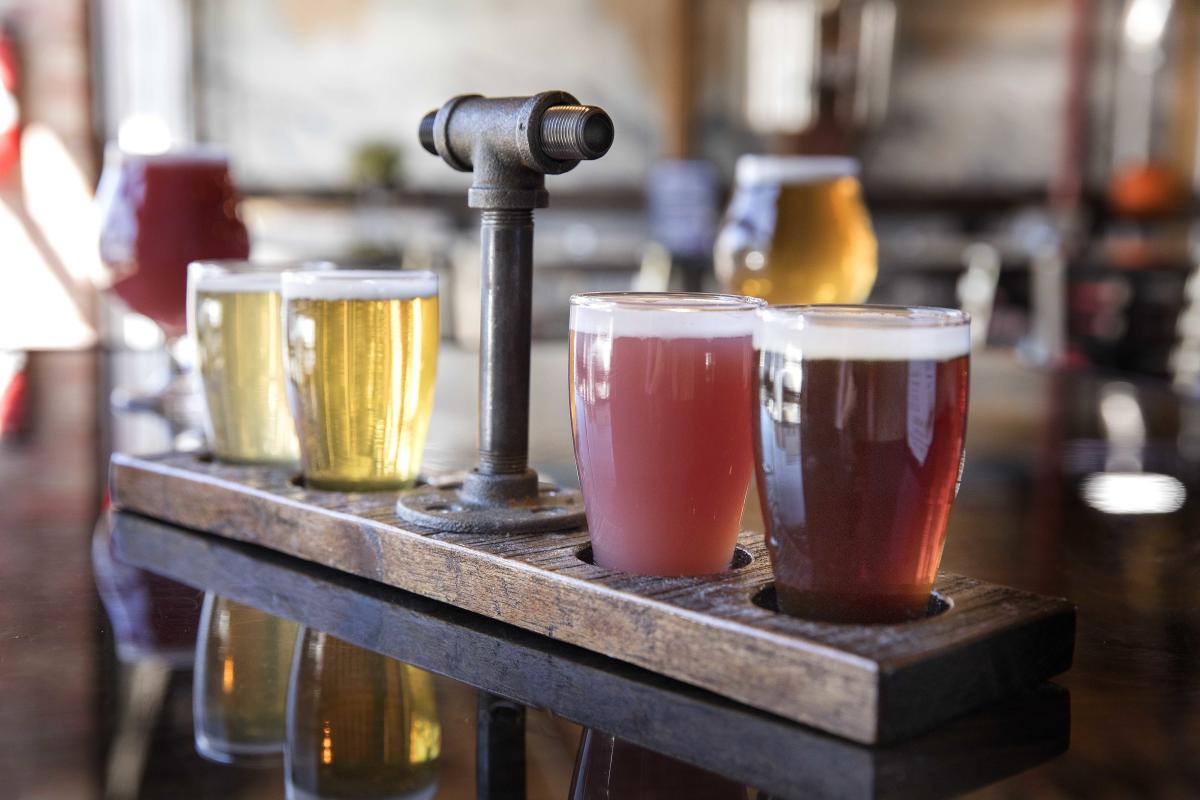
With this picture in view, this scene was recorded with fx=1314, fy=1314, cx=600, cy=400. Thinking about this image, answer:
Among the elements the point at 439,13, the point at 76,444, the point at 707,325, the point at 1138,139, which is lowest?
the point at 76,444

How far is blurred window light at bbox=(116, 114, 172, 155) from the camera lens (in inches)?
244

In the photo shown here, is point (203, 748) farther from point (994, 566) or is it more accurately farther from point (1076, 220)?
point (1076, 220)

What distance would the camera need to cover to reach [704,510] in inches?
27.1

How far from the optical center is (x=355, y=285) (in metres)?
0.85

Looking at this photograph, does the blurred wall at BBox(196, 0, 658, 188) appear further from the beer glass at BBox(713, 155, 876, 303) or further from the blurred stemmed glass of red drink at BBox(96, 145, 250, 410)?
the beer glass at BBox(713, 155, 876, 303)

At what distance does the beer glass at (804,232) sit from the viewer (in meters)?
1.39

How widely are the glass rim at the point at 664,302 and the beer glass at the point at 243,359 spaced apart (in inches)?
13.8

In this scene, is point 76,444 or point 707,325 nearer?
→ point 707,325

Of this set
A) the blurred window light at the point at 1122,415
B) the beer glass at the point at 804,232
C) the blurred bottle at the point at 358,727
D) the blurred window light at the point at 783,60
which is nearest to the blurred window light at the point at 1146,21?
the blurred window light at the point at 783,60

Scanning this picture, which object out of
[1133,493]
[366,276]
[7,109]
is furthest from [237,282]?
[7,109]

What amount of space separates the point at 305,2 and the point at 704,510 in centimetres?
657

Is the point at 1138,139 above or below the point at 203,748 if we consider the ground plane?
above

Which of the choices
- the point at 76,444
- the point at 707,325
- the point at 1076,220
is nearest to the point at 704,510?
the point at 707,325

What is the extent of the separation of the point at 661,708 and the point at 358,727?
133 millimetres
